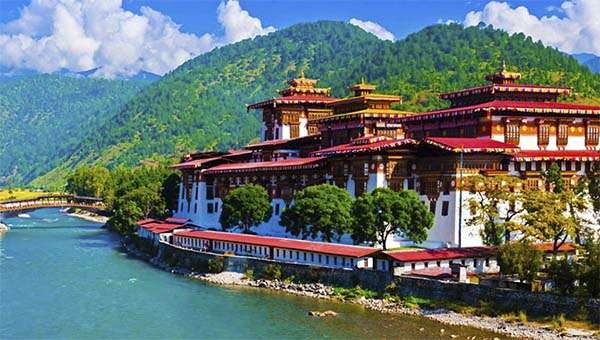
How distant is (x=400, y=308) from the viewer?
1770 inches

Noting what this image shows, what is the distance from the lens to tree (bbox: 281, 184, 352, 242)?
184 ft

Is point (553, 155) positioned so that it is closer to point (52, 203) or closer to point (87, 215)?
point (52, 203)

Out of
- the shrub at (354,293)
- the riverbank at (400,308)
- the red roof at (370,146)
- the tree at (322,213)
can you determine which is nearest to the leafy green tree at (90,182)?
the red roof at (370,146)

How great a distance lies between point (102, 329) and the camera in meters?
42.2

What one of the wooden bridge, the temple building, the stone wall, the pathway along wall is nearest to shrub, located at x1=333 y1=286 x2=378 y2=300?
the pathway along wall

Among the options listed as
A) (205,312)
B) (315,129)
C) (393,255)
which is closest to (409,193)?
(393,255)

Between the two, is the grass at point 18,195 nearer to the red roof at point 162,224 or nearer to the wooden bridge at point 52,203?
the wooden bridge at point 52,203

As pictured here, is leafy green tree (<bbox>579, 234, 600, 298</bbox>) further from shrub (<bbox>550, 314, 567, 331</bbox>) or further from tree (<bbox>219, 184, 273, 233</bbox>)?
tree (<bbox>219, 184, 273, 233</bbox>)

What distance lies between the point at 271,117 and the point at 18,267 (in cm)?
3578

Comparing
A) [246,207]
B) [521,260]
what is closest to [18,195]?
[246,207]

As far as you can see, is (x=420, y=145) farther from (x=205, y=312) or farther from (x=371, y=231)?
(x=205, y=312)

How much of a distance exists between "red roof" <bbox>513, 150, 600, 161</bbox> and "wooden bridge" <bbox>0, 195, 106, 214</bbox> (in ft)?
228

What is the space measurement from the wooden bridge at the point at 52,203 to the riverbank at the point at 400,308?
54.2 meters

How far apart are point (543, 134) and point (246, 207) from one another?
22.2m
